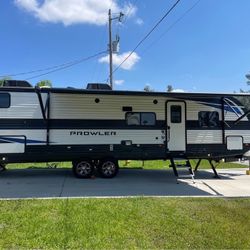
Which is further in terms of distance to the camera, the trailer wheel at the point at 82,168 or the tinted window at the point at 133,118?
the tinted window at the point at 133,118

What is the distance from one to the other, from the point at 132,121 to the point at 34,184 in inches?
157

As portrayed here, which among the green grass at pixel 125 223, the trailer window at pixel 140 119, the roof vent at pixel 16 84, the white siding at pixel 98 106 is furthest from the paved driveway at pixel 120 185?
the roof vent at pixel 16 84

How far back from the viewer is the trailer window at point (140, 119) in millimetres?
13961

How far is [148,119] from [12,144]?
4.66 m

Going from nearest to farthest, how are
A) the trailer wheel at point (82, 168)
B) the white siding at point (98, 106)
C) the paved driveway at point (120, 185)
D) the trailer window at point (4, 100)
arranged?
1. the paved driveway at point (120, 185)
2. the trailer window at point (4, 100)
3. the white siding at point (98, 106)
4. the trailer wheel at point (82, 168)

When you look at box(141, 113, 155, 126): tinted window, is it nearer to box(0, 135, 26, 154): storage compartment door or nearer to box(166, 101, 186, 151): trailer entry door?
box(166, 101, 186, 151): trailer entry door

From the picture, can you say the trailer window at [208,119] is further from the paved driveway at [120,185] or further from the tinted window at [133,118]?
the tinted window at [133,118]

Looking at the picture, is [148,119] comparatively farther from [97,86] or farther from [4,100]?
[4,100]

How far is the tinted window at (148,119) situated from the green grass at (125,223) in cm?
496

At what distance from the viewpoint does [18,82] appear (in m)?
13.2

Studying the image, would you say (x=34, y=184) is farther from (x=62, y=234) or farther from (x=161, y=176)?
(x=62, y=234)

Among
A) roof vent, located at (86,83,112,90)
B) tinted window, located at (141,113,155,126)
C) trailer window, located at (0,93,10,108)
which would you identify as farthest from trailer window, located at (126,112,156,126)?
trailer window, located at (0,93,10,108)

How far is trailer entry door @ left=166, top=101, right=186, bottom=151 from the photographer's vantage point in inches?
557

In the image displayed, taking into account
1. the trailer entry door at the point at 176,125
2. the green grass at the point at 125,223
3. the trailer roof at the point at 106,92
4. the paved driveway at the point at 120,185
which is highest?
the trailer roof at the point at 106,92
